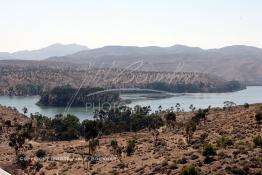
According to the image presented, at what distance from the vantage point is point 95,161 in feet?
198

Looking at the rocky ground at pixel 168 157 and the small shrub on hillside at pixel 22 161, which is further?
the small shrub on hillside at pixel 22 161

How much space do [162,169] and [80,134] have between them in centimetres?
7849

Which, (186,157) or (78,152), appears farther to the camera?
(78,152)

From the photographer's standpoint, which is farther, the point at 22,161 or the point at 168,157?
the point at 22,161

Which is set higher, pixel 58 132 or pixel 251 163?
pixel 251 163

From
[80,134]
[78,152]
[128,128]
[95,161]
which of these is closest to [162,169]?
[95,161]

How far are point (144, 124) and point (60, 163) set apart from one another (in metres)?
71.1

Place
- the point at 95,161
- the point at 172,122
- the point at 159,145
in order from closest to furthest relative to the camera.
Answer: the point at 95,161 → the point at 159,145 → the point at 172,122

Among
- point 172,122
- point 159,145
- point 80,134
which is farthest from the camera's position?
point 80,134

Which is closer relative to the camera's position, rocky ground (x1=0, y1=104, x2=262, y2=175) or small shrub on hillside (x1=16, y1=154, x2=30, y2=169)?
rocky ground (x1=0, y1=104, x2=262, y2=175)

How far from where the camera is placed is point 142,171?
44.3m

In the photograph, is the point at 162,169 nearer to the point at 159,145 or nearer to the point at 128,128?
the point at 159,145

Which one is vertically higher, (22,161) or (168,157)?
(168,157)

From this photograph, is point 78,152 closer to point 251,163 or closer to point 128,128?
point 251,163
